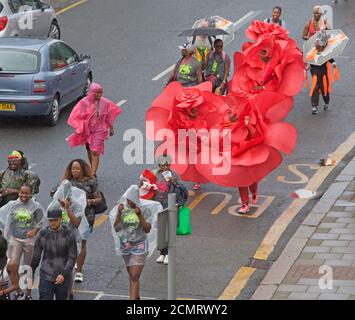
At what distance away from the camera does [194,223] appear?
60.2ft

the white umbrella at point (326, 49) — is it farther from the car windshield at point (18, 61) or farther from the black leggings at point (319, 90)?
the car windshield at point (18, 61)

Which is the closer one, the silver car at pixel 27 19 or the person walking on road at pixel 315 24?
the person walking on road at pixel 315 24

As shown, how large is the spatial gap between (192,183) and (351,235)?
327 centimetres

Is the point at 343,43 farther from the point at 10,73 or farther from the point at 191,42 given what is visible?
the point at 10,73

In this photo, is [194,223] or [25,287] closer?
[25,287]

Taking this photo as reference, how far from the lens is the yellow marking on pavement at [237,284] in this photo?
51.7ft

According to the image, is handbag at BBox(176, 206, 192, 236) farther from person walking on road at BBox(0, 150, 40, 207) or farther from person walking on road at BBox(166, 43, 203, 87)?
person walking on road at BBox(166, 43, 203, 87)

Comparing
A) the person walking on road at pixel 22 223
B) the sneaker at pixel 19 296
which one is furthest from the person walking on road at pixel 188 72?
the sneaker at pixel 19 296

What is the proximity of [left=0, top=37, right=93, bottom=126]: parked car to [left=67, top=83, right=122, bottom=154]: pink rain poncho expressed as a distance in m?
2.74

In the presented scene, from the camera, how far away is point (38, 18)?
95.9ft

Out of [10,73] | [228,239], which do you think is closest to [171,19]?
[10,73]

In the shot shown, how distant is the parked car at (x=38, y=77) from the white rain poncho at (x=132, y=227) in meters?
7.71

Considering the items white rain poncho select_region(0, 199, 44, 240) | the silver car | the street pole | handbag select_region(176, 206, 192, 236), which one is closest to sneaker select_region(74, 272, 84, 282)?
white rain poncho select_region(0, 199, 44, 240)
